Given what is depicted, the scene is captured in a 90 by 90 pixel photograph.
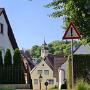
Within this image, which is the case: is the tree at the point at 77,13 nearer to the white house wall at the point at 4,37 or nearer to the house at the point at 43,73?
the white house wall at the point at 4,37

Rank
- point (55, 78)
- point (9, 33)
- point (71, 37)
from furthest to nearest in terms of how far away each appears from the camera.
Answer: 1. point (55, 78)
2. point (9, 33)
3. point (71, 37)

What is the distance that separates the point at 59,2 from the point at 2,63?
35.9 ft

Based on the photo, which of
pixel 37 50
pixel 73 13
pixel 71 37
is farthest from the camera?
pixel 37 50

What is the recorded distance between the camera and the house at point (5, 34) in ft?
138

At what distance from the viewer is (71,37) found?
51.8 ft

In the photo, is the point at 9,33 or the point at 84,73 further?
the point at 9,33

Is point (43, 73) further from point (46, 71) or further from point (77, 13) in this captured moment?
point (77, 13)

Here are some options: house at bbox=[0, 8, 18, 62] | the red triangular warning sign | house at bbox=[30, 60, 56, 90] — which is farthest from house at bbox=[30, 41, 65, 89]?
the red triangular warning sign

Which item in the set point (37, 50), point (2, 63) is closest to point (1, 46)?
point (2, 63)

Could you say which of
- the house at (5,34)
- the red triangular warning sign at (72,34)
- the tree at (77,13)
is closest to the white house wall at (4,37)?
the house at (5,34)

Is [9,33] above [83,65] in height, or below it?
above

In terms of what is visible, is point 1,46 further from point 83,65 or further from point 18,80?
point 83,65

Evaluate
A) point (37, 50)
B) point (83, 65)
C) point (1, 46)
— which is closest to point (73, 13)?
point (83, 65)

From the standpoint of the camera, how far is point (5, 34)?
142 ft
